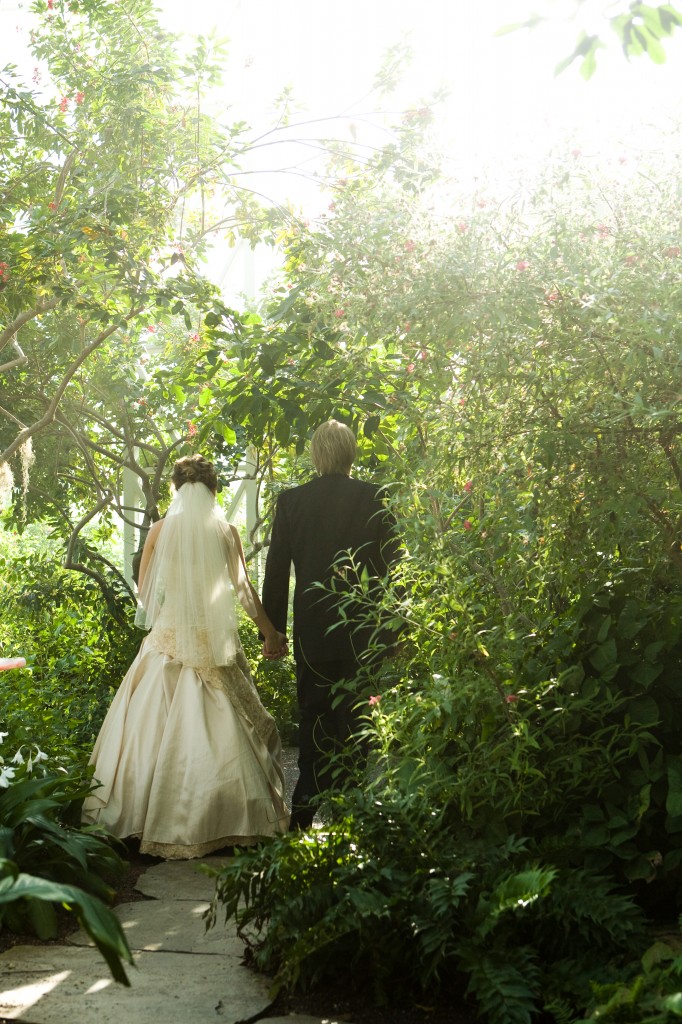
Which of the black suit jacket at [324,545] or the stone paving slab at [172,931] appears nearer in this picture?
the stone paving slab at [172,931]

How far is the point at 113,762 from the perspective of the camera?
4.96 meters

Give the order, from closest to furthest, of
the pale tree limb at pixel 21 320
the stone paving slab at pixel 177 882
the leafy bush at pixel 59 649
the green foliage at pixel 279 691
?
the stone paving slab at pixel 177 882 < the leafy bush at pixel 59 649 < the pale tree limb at pixel 21 320 < the green foliage at pixel 279 691

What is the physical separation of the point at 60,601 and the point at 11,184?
3.17 metres

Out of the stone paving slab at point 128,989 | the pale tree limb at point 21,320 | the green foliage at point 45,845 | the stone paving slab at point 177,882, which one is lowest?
the stone paving slab at point 128,989

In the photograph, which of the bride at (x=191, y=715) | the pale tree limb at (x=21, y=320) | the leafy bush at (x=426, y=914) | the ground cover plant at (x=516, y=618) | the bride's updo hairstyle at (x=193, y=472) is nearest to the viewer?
the leafy bush at (x=426, y=914)

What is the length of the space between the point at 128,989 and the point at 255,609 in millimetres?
2347

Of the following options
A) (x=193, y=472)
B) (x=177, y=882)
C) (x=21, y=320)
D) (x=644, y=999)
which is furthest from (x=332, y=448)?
(x=21, y=320)

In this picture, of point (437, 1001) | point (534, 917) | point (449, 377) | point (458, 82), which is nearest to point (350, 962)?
point (437, 1001)

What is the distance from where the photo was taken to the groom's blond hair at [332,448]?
16.0ft

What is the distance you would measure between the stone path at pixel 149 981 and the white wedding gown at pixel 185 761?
33.3 inches

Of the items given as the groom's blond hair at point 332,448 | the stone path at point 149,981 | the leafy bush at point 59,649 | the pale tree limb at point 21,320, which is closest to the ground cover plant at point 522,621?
the stone path at point 149,981

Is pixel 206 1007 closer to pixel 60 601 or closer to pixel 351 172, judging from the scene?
pixel 351 172

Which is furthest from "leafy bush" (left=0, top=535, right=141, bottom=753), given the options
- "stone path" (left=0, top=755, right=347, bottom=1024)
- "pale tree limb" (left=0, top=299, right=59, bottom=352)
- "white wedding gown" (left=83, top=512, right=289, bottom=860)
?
"pale tree limb" (left=0, top=299, right=59, bottom=352)

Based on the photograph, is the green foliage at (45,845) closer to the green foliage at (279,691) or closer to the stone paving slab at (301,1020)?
the stone paving slab at (301,1020)
